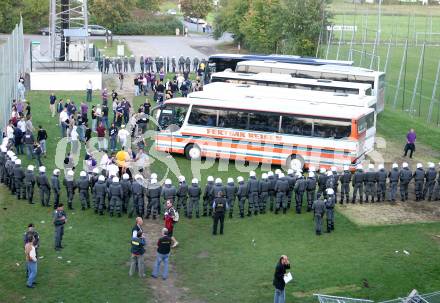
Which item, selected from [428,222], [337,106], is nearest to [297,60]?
[337,106]

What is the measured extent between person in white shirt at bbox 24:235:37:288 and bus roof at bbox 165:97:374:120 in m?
12.9

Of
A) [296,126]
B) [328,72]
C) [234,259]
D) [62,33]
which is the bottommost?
[234,259]

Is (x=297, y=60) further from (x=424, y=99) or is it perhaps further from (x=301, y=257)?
(x=301, y=257)

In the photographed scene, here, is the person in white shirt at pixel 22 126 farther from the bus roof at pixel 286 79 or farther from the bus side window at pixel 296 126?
the bus roof at pixel 286 79

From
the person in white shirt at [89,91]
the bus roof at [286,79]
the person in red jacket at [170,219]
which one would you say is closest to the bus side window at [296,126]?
the bus roof at [286,79]

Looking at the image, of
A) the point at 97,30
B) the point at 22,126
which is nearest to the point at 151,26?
the point at 97,30

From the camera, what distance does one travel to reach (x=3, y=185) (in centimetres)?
2484

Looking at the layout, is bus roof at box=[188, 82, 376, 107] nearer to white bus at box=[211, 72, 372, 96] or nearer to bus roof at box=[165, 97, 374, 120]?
bus roof at box=[165, 97, 374, 120]

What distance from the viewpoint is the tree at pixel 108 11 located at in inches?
2736

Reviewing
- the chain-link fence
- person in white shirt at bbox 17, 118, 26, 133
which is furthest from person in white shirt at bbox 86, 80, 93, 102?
person in white shirt at bbox 17, 118, 26, 133

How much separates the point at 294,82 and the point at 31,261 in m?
22.1

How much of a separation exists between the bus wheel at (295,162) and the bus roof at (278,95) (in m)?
2.82

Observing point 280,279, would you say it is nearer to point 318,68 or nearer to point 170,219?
point 170,219

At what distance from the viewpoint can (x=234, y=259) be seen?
63.4 feet
